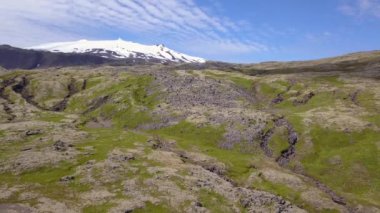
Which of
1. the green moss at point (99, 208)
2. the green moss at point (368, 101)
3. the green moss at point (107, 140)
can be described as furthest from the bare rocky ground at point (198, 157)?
the green moss at point (368, 101)

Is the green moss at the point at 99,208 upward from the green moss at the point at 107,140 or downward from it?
downward

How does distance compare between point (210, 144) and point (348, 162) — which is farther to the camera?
point (210, 144)

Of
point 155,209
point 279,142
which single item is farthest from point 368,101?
point 155,209

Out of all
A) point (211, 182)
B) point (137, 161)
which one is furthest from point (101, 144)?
point (211, 182)

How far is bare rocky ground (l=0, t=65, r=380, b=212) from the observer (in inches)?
3524

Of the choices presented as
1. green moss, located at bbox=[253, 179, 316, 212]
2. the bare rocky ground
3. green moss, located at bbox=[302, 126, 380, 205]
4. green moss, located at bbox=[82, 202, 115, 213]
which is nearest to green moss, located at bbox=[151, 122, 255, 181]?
the bare rocky ground

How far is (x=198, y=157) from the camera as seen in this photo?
12281 cm

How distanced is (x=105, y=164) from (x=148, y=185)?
644 inches

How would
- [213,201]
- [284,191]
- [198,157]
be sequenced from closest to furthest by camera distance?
[213,201], [284,191], [198,157]

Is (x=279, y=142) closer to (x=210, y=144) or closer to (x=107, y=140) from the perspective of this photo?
(x=210, y=144)

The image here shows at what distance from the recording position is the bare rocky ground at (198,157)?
89.5 metres

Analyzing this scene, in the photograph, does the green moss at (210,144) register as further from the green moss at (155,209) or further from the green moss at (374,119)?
the green moss at (374,119)

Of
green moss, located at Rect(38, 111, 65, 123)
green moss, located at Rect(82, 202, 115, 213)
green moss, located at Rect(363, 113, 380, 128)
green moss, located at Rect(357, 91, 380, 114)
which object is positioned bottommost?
green moss, located at Rect(82, 202, 115, 213)

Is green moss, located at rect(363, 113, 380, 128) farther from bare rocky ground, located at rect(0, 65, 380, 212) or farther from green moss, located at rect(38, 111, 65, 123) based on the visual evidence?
green moss, located at rect(38, 111, 65, 123)
